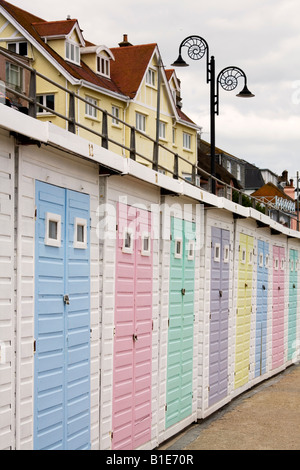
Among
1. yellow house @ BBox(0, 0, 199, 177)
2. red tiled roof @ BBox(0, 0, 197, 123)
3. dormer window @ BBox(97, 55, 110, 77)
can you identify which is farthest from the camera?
dormer window @ BBox(97, 55, 110, 77)

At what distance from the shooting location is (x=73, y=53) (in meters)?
39.0

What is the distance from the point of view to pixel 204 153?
7500 cm

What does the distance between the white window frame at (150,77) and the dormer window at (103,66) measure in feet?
9.26

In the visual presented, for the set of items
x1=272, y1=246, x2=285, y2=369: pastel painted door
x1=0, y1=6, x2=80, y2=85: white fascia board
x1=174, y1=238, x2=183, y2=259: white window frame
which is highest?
x1=0, y1=6, x2=80, y2=85: white fascia board

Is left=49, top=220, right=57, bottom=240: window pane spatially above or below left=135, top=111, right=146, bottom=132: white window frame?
below

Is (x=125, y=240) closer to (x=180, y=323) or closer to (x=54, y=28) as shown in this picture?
(x=180, y=323)

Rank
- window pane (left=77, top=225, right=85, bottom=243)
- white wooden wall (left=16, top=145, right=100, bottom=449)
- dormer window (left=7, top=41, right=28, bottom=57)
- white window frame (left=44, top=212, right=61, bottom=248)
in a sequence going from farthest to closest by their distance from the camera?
dormer window (left=7, top=41, right=28, bottom=57) < window pane (left=77, top=225, right=85, bottom=243) < white window frame (left=44, top=212, right=61, bottom=248) < white wooden wall (left=16, top=145, right=100, bottom=449)

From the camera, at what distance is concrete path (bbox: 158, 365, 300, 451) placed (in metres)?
13.5

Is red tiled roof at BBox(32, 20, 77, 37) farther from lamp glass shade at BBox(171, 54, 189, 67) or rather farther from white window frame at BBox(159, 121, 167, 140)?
lamp glass shade at BBox(171, 54, 189, 67)

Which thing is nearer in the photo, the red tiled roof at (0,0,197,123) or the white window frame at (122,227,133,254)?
the white window frame at (122,227,133,254)

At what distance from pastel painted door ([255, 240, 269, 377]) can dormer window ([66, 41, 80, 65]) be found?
60.0 ft

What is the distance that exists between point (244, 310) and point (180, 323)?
18.4ft

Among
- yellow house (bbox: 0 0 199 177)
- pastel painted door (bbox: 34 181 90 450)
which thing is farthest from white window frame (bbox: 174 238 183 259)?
yellow house (bbox: 0 0 199 177)
